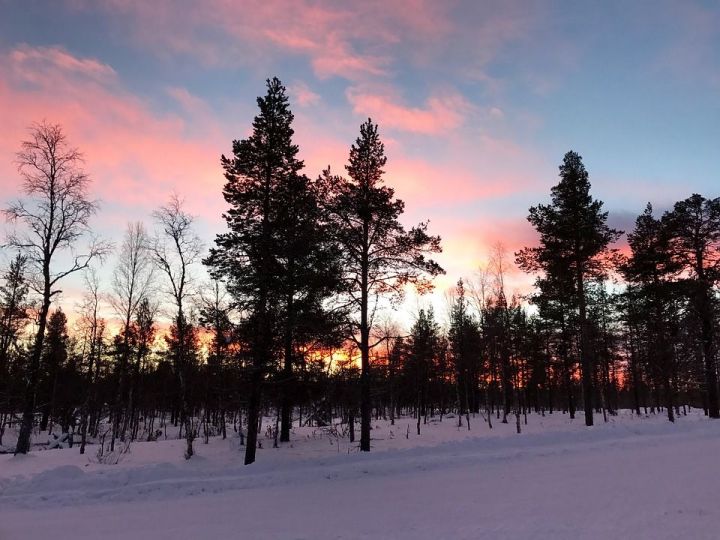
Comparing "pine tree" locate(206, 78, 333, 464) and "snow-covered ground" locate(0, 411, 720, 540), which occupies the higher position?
"pine tree" locate(206, 78, 333, 464)

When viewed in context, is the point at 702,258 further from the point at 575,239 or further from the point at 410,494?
the point at 410,494

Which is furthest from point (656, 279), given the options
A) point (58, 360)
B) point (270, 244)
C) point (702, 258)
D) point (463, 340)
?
point (58, 360)

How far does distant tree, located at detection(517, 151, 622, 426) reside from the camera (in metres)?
26.3

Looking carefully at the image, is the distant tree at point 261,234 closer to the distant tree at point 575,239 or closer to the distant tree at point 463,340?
the distant tree at point 575,239

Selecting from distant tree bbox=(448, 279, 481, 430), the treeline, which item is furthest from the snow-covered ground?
distant tree bbox=(448, 279, 481, 430)

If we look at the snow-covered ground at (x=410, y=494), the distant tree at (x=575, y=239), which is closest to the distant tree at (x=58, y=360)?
the snow-covered ground at (x=410, y=494)

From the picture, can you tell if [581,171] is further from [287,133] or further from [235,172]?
[235,172]

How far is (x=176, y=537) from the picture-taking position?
8.38 meters

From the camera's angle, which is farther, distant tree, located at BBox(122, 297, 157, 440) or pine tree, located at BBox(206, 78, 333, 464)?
distant tree, located at BBox(122, 297, 157, 440)

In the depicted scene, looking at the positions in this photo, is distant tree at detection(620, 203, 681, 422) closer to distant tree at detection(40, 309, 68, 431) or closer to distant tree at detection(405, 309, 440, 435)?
distant tree at detection(405, 309, 440, 435)

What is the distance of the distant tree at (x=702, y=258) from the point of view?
29.2m

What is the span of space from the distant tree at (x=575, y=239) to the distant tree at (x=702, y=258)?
25.4ft

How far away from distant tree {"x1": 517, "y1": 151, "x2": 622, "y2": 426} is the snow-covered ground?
7544mm

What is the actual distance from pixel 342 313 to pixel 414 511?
1095cm
